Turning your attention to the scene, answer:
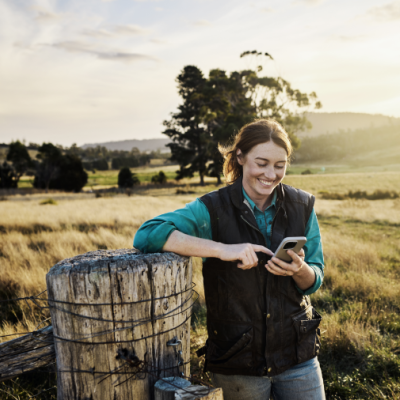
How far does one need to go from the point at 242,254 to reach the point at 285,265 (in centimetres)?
26

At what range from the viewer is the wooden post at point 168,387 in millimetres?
1453

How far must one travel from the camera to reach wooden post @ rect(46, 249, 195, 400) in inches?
57.5

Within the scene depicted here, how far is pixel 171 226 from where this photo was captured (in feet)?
6.23

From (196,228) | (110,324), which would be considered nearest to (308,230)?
(196,228)

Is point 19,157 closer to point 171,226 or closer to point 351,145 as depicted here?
point 171,226

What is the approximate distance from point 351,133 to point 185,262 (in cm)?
16462

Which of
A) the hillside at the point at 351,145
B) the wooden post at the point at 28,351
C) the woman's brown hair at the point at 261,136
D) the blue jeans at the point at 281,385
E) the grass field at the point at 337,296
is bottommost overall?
the grass field at the point at 337,296

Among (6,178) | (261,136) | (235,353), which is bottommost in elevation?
(235,353)

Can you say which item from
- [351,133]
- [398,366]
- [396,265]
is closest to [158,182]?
[396,265]

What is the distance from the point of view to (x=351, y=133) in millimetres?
147875

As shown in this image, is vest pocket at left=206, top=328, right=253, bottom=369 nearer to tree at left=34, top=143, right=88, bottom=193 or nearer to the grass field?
the grass field

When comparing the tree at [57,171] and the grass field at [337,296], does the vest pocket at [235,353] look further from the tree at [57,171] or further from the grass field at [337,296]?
the tree at [57,171]

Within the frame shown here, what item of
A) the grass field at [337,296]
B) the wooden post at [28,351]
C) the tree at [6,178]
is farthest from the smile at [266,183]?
the tree at [6,178]

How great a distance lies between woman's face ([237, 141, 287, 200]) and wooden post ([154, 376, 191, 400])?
3.99ft
